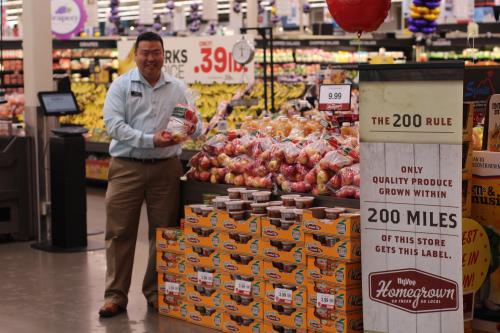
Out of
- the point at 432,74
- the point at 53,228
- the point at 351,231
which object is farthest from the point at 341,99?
the point at 53,228

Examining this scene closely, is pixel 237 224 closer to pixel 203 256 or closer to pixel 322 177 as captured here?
pixel 203 256

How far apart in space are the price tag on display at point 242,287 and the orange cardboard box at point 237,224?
0.93 ft

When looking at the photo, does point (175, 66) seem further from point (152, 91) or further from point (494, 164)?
point (494, 164)

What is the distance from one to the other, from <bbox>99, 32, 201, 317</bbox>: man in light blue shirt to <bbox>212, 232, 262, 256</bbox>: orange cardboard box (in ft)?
2.23

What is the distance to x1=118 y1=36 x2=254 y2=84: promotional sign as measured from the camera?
40.7ft

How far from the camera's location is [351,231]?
15.7 feet

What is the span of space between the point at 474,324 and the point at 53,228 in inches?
194

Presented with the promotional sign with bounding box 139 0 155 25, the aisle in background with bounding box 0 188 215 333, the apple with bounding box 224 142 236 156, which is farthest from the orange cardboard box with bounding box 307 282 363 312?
the promotional sign with bounding box 139 0 155 25

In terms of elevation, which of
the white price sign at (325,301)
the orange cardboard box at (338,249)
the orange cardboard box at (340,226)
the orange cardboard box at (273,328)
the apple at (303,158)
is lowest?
the orange cardboard box at (273,328)

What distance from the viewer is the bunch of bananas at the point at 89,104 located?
49.2 feet

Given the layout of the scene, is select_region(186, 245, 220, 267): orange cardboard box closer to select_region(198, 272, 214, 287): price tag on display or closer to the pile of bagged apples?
select_region(198, 272, 214, 287): price tag on display

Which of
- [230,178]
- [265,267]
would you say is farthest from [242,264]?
[230,178]

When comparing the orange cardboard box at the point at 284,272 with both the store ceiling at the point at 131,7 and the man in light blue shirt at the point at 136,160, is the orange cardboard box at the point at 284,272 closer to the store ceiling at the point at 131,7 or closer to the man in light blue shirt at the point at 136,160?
the man in light blue shirt at the point at 136,160

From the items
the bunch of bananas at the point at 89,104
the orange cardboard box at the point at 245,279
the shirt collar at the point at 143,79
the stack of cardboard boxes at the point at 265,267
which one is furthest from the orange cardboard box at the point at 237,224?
the bunch of bananas at the point at 89,104
